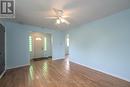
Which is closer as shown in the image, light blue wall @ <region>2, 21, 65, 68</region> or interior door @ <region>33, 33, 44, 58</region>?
light blue wall @ <region>2, 21, 65, 68</region>

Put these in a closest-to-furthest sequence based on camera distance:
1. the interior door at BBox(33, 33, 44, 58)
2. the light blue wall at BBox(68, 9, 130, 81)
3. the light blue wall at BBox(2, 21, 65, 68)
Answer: the light blue wall at BBox(68, 9, 130, 81) → the light blue wall at BBox(2, 21, 65, 68) → the interior door at BBox(33, 33, 44, 58)

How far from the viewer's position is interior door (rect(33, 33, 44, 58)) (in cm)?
757

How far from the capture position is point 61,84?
3.03 meters

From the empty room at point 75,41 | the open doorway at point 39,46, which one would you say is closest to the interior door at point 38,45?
the open doorway at point 39,46

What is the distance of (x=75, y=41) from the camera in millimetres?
6109

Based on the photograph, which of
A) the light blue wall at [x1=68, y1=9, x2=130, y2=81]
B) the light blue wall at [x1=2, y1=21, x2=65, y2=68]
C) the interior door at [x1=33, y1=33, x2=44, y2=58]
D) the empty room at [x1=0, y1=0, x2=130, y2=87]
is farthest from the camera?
the interior door at [x1=33, y1=33, x2=44, y2=58]

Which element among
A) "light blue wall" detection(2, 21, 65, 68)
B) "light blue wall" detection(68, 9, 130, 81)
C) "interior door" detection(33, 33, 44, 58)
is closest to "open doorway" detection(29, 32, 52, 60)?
"interior door" detection(33, 33, 44, 58)

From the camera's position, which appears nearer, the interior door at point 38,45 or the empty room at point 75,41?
the empty room at point 75,41

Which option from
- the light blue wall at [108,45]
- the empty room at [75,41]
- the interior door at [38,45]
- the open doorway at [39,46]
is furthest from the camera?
the interior door at [38,45]

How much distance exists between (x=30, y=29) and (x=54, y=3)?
356cm

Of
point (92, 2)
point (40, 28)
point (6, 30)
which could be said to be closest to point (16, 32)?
point (6, 30)

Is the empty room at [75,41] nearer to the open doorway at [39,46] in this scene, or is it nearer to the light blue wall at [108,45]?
the light blue wall at [108,45]

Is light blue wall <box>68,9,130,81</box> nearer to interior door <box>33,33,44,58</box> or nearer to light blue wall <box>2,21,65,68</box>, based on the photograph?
light blue wall <box>2,21,65,68</box>

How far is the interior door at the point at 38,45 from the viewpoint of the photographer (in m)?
7.57
